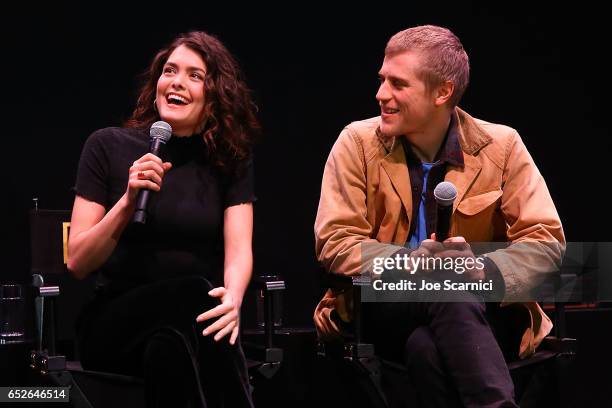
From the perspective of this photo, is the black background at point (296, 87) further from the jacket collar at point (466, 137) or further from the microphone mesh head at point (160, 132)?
the microphone mesh head at point (160, 132)

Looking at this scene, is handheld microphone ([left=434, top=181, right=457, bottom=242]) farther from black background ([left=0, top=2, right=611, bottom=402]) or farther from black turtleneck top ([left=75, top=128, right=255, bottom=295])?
black background ([left=0, top=2, right=611, bottom=402])

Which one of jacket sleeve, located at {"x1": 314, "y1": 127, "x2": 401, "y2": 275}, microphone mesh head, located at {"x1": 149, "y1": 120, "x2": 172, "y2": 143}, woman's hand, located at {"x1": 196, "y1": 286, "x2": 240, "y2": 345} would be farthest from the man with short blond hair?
microphone mesh head, located at {"x1": 149, "y1": 120, "x2": 172, "y2": 143}

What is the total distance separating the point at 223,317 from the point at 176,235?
42 cm

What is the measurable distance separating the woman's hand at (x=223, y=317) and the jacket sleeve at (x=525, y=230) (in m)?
0.76

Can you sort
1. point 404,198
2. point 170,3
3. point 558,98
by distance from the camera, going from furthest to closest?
1. point 558,98
2. point 170,3
3. point 404,198

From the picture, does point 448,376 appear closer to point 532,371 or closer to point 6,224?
point 532,371

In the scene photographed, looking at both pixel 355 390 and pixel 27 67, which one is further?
pixel 27 67

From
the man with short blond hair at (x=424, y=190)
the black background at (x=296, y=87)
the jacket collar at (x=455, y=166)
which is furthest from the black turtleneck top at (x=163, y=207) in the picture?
the black background at (x=296, y=87)

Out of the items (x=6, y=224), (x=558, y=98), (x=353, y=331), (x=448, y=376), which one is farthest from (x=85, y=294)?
(x=558, y=98)

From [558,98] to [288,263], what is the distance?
61.2 inches

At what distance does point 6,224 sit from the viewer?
348 centimetres

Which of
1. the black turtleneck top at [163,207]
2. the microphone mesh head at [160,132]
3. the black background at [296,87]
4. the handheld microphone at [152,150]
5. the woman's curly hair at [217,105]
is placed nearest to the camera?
the handheld microphone at [152,150]

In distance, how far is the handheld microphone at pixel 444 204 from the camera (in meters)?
2.07

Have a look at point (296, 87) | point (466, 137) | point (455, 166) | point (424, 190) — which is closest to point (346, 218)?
point (424, 190)
